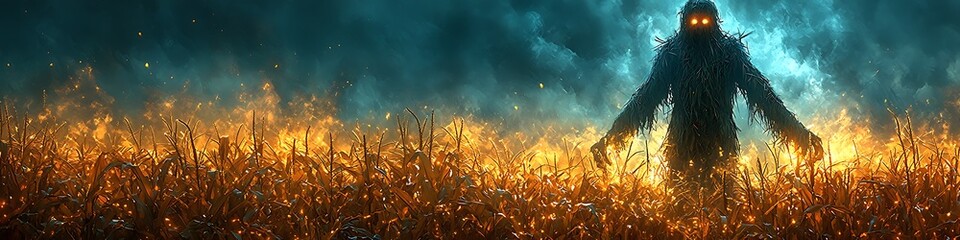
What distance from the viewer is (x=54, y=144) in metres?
3.91

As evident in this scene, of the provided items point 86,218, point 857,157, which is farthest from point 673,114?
point 86,218

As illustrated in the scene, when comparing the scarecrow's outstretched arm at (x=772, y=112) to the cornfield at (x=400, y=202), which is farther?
the scarecrow's outstretched arm at (x=772, y=112)

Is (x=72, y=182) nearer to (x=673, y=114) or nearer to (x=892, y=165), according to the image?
(x=673, y=114)

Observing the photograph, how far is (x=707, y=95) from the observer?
476 cm

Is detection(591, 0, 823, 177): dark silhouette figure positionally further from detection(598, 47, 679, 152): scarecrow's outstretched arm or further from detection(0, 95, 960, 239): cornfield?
detection(0, 95, 960, 239): cornfield

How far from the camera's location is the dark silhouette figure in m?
4.77

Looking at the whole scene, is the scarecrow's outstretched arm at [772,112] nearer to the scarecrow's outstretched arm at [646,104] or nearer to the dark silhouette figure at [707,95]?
the dark silhouette figure at [707,95]

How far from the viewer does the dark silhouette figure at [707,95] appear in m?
4.77

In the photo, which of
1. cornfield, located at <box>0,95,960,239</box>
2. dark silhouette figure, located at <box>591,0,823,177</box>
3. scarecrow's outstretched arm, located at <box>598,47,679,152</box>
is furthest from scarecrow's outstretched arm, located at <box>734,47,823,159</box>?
cornfield, located at <box>0,95,960,239</box>

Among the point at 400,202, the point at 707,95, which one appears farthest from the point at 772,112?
the point at 400,202

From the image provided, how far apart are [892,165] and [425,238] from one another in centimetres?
232

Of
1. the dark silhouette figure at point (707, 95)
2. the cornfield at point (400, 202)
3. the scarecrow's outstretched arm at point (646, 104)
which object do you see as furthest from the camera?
the scarecrow's outstretched arm at point (646, 104)

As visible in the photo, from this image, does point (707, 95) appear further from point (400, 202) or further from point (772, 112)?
point (400, 202)

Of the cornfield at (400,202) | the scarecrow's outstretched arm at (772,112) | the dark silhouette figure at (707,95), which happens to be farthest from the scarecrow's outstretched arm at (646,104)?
the cornfield at (400,202)
